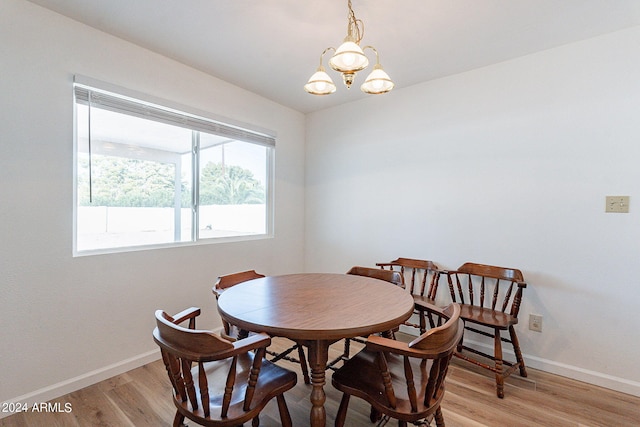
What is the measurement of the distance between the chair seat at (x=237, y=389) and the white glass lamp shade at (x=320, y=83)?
4.88 feet

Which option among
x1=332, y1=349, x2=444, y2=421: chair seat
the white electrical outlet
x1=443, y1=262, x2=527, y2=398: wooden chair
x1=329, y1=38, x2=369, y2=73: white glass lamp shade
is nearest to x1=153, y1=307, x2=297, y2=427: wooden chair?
x1=332, y1=349, x2=444, y2=421: chair seat

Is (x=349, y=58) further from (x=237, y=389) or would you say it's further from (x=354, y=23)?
(x=237, y=389)

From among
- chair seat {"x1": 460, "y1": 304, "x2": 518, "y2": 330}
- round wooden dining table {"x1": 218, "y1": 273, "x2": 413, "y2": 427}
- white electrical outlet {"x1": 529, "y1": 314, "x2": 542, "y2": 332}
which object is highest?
round wooden dining table {"x1": 218, "y1": 273, "x2": 413, "y2": 427}

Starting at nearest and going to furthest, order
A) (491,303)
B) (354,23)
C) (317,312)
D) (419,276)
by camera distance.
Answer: (317,312), (354,23), (491,303), (419,276)

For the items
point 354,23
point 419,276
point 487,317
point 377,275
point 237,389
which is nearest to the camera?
point 237,389

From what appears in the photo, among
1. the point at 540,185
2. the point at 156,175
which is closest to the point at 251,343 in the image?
the point at 156,175

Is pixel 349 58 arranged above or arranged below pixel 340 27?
below

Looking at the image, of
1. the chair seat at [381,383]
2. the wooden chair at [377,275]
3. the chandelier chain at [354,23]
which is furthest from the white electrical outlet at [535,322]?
the chandelier chain at [354,23]

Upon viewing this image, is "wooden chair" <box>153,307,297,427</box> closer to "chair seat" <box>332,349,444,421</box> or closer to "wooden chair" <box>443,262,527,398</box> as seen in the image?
"chair seat" <box>332,349,444,421</box>

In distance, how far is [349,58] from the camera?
1.43 metres

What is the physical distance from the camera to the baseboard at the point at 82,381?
1.78 metres

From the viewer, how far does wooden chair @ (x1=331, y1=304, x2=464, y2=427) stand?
112 cm

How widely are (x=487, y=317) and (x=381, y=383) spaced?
1.20 meters

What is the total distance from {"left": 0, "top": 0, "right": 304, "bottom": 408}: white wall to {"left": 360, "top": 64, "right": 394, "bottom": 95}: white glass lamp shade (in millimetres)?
1668
